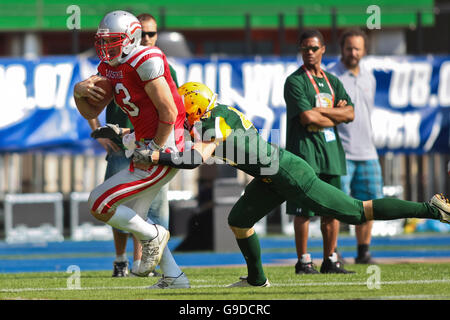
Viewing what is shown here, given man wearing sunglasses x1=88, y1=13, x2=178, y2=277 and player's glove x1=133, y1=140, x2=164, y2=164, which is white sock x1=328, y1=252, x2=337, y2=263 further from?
player's glove x1=133, y1=140, x2=164, y2=164

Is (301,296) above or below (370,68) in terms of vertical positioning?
below

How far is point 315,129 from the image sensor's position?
26.9 ft

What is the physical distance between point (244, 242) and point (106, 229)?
8.76 meters

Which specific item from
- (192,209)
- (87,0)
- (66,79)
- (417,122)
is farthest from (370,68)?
(87,0)

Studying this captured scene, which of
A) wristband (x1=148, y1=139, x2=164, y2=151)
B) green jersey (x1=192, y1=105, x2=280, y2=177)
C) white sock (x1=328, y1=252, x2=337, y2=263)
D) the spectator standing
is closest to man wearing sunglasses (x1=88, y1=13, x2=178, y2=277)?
white sock (x1=328, y1=252, x2=337, y2=263)

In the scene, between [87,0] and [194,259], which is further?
[87,0]

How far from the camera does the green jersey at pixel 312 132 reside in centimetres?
815

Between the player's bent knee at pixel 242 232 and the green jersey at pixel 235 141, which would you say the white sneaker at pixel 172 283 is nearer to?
the player's bent knee at pixel 242 232

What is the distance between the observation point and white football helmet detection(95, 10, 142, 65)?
6305 mm

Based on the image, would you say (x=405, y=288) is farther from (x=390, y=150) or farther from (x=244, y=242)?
(x=390, y=150)

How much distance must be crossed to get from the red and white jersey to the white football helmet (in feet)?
0.19

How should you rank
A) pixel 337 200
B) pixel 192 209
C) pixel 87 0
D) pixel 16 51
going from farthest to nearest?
pixel 16 51
pixel 87 0
pixel 192 209
pixel 337 200

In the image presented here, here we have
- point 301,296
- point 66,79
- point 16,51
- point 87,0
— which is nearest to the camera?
point 301,296

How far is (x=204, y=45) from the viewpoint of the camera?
2203cm
